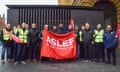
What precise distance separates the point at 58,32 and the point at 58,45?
0.62 meters

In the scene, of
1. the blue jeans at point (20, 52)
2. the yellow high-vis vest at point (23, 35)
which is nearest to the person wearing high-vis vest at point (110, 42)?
the yellow high-vis vest at point (23, 35)

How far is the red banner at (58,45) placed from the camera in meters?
16.0

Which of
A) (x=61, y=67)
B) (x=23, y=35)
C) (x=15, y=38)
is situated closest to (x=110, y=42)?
(x=61, y=67)

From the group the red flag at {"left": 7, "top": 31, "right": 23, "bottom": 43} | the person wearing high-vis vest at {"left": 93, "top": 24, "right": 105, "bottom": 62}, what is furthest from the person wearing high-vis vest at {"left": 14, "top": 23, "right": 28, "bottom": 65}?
the person wearing high-vis vest at {"left": 93, "top": 24, "right": 105, "bottom": 62}

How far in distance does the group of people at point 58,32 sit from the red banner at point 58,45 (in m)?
0.28

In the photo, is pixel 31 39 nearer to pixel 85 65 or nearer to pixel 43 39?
pixel 43 39

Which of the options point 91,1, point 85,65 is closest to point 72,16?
point 85,65

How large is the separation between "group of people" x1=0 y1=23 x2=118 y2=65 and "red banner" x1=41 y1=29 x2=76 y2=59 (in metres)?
0.28

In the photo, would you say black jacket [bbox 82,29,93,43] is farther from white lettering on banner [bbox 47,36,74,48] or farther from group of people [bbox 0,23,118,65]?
white lettering on banner [bbox 47,36,74,48]

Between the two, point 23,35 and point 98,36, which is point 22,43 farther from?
point 98,36

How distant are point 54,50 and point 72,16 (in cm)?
356

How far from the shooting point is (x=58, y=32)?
16375mm

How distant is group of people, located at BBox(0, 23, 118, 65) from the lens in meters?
15.6

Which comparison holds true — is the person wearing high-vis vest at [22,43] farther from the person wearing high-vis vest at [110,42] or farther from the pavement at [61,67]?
the person wearing high-vis vest at [110,42]
